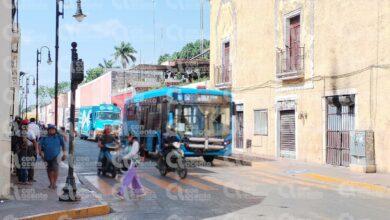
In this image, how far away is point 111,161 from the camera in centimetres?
1617

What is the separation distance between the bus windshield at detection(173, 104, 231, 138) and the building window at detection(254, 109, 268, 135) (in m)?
4.78

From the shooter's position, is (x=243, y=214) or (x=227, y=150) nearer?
(x=243, y=214)

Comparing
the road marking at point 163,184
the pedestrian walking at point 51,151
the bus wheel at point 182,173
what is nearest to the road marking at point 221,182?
the bus wheel at point 182,173

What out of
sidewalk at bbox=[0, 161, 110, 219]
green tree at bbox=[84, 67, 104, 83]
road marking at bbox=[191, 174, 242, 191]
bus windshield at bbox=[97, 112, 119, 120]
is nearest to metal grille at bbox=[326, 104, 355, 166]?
road marking at bbox=[191, 174, 242, 191]

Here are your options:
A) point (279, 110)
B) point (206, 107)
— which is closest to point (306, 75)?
point (279, 110)

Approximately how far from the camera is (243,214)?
9.65 m

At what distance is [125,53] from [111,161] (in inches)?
3190

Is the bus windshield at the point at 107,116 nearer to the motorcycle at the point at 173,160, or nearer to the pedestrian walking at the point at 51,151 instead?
the motorcycle at the point at 173,160

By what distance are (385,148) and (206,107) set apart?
6.78 meters

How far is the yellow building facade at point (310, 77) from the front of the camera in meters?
17.4

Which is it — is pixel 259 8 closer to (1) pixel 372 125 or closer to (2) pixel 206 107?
(2) pixel 206 107

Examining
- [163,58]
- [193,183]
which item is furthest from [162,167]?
[163,58]

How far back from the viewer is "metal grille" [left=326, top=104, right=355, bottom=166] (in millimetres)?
19000

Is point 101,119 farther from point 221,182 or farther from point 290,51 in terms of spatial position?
point 221,182
